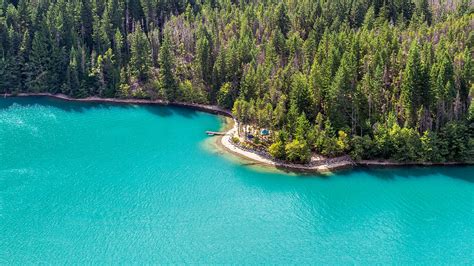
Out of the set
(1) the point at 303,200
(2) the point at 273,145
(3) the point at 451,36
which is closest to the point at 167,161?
(2) the point at 273,145

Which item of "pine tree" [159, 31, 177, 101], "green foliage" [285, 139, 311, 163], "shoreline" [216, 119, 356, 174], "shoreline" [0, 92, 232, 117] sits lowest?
"shoreline" [216, 119, 356, 174]

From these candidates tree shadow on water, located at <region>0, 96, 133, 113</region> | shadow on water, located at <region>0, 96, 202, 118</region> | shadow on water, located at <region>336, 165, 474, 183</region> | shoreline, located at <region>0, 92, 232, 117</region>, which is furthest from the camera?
tree shadow on water, located at <region>0, 96, 133, 113</region>

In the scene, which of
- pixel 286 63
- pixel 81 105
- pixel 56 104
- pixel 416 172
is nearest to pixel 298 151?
pixel 416 172

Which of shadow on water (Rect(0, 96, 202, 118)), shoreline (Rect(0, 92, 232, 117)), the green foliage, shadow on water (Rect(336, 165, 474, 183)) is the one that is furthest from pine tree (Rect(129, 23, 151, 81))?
shadow on water (Rect(336, 165, 474, 183))

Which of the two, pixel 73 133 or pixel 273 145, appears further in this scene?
pixel 73 133

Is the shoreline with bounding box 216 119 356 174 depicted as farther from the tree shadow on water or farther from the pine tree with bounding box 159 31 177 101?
the tree shadow on water

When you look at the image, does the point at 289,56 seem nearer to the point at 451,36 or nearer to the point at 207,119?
the point at 207,119

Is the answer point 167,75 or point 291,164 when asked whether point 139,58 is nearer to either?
point 167,75

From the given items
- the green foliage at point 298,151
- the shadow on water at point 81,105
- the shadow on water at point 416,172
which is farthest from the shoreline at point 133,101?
the shadow on water at point 416,172
